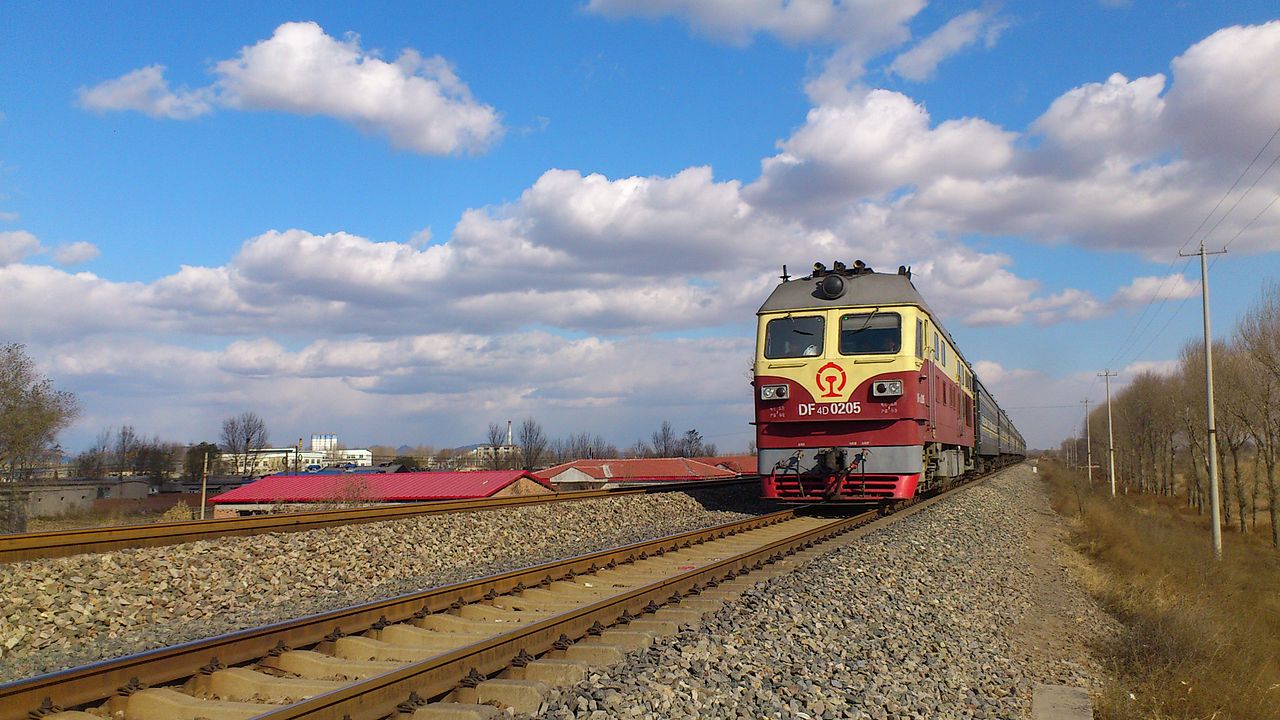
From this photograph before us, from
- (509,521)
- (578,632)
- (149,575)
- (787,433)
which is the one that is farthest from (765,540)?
(149,575)

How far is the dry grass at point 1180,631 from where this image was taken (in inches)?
307

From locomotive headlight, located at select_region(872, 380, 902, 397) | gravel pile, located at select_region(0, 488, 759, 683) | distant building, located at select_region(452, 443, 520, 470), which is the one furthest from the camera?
distant building, located at select_region(452, 443, 520, 470)

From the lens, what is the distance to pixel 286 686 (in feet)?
17.5

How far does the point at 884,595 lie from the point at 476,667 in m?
4.67

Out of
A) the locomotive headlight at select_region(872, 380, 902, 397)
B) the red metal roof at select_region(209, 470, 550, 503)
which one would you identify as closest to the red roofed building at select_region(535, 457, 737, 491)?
the red metal roof at select_region(209, 470, 550, 503)

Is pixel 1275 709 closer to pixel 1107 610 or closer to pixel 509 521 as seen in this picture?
pixel 1107 610

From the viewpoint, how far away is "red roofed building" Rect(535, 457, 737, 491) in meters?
61.1

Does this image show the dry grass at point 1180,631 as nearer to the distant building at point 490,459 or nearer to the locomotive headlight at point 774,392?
the locomotive headlight at point 774,392

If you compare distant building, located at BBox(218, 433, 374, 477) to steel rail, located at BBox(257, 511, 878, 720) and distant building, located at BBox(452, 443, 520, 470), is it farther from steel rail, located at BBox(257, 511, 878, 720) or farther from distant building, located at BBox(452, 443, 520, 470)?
steel rail, located at BBox(257, 511, 878, 720)

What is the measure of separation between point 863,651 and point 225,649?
4.55 m

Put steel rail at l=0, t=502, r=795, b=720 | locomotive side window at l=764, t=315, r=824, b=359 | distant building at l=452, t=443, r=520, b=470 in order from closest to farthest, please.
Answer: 1. steel rail at l=0, t=502, r=795, b=720
2. locomotive side window at l=764, t=315, r=824, b=359
3. distant building at l=452, t=443, r=520, b=470

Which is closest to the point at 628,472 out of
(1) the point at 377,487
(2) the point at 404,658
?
(1) the point at 377,487

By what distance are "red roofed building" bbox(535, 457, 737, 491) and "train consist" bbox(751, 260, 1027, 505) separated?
142ft

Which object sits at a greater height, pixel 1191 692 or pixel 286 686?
pixel 286 686
